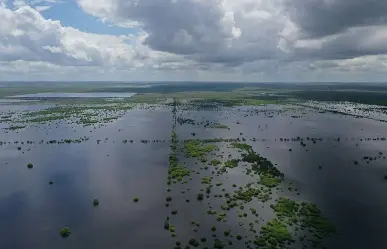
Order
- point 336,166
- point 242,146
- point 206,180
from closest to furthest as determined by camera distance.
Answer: point 206,180 → point 336,166 → point 242,146

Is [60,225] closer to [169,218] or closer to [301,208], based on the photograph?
[169,218]

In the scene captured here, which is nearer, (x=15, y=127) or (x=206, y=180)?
(x=206, y=180)

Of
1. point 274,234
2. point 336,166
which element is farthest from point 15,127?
point 274,234

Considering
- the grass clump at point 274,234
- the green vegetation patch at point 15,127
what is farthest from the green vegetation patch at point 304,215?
the green vegetation patch at point 15,127

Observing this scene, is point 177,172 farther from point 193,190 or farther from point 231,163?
point 231,163

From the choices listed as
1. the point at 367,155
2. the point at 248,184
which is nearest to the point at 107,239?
the point at 248,184
